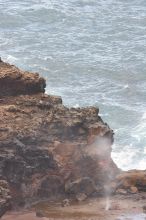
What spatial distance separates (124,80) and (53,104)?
2048 cm

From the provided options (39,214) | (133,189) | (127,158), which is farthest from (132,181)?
(127,158)

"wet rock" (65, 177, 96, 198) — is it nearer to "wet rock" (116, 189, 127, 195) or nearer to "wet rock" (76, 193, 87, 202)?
"wet rock" (76, 193, 87, 202)

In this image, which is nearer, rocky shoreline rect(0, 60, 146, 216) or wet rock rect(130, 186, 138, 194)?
rocky shoreline rect(0, 60, 146, 216)

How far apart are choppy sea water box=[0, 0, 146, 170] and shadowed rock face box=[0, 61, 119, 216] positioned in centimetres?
967

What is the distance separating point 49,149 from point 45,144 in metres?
0.21

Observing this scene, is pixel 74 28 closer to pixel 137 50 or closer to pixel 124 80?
pixel 137 50

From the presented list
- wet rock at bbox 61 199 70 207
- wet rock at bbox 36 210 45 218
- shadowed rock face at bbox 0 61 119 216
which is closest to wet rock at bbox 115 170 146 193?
shadowed rock face at bbox 0 61 119 216

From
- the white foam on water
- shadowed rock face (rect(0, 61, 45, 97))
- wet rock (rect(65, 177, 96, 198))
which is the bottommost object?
the white foam on water

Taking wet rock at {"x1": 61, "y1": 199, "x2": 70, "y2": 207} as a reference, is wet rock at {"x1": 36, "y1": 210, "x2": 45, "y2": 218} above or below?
above

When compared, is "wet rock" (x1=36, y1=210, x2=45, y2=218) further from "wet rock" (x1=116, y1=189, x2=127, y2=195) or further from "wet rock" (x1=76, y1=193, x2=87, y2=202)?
"wet rock" (x1=116, y1=189, x2=127, y2=195)

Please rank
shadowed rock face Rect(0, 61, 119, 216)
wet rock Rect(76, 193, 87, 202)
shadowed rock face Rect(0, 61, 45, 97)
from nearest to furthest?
shadowed rock face Rect(0, 61, 119, 216)
wet rock Rect(76, 193, 87, 202)
shadowed rock face Rect(0, 61, 45, 97)

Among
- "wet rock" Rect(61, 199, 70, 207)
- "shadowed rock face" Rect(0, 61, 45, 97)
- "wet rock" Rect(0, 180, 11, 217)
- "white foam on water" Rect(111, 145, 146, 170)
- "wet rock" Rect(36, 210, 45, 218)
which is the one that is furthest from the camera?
"white foam on water" Rect(111, 145, 146, 170)

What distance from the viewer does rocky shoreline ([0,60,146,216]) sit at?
19578 mm

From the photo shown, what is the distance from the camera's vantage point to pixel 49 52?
A: 45938 mm
